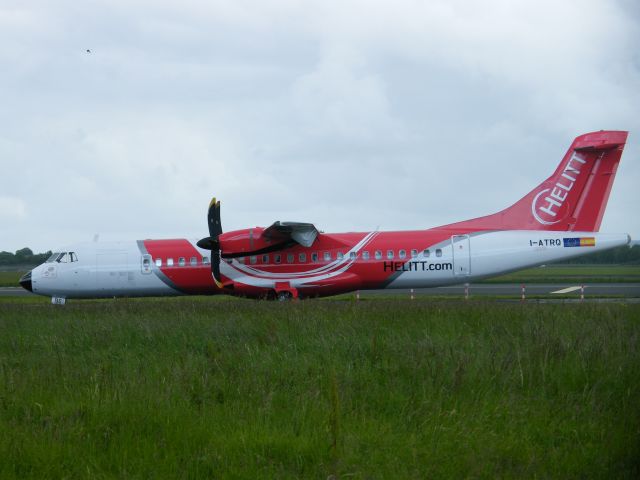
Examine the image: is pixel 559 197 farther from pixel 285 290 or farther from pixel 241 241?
pixel 241 241

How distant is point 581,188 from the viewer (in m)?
23.8

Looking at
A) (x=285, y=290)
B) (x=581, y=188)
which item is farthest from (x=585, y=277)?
(x=285, y=290)

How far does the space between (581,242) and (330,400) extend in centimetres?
1834

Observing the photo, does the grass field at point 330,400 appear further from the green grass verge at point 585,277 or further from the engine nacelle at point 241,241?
the green grass verge at point 585,277

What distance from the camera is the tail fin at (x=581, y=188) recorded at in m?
23.7

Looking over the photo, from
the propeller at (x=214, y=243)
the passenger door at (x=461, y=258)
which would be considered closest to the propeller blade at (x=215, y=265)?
the propeller at (x=214, y=243)

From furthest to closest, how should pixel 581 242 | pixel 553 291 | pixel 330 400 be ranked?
1. pixel 553 291
2. pixel 581 242
3. pixel 330 400

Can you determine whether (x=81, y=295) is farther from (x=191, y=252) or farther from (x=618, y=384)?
(x=618, y=384)

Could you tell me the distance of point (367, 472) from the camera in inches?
212

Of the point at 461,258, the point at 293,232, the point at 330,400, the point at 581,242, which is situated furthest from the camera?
the point at 461,258

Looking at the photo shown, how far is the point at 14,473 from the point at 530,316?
8.85 metres

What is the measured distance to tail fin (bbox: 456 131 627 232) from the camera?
23.7m

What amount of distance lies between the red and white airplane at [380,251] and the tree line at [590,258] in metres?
11.8

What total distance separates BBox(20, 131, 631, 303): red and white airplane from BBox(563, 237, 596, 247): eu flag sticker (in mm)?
35
